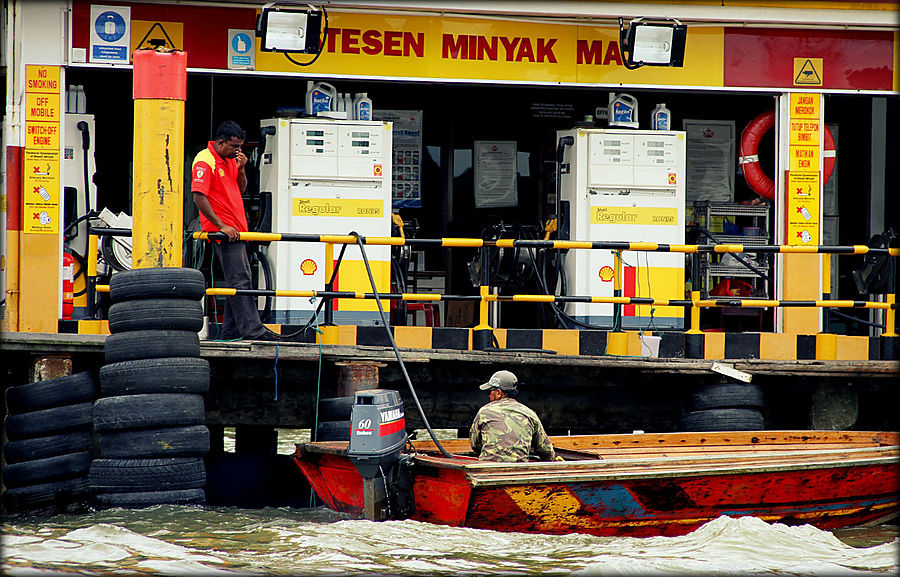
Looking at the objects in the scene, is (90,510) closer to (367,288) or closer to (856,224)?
(367,288)

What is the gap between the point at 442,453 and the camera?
31.0ft

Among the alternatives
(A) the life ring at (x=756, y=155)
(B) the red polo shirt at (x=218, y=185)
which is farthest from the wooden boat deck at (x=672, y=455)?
(A) the life ring at (x=756, y=155)

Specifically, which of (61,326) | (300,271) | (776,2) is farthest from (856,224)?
(61,326)

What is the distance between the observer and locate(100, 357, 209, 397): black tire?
902cm

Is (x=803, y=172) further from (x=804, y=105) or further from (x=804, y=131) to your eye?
(x=804, y=105)

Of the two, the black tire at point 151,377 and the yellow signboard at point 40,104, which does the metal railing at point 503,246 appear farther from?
the yellow signboard at point 40,104

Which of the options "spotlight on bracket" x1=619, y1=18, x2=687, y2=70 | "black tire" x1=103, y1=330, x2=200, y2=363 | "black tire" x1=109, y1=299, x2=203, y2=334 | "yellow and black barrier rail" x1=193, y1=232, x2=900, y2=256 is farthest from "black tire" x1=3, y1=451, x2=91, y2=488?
"spotlight on bracket" x1=619, y1=18, x2=687, y2=70

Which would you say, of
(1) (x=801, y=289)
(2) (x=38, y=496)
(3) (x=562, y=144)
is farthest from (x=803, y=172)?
(2) (x=38, y=496)

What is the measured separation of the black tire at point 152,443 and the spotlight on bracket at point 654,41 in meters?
5.70

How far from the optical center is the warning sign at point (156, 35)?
38.2ft

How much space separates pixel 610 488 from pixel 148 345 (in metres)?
3.66

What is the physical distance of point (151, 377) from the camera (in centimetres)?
902

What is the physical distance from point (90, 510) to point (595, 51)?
6.75 meters

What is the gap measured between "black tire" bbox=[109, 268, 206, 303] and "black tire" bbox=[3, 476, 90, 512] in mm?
1529
